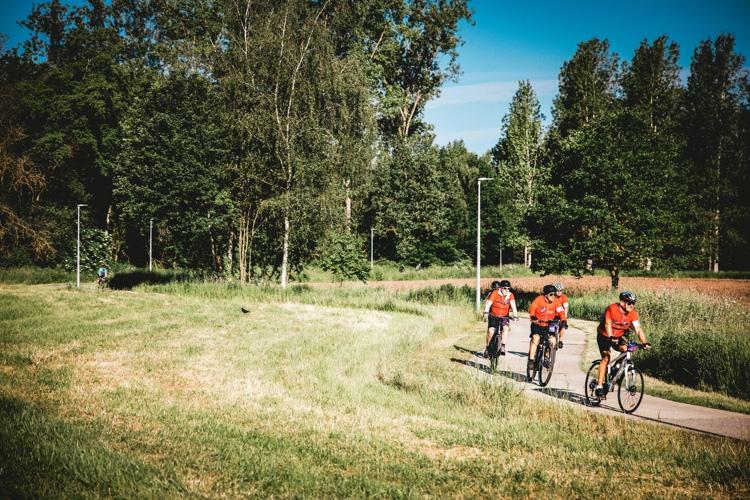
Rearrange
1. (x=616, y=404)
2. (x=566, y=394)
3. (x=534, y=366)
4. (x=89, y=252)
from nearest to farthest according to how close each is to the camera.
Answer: (x=616, y=404) → (x=566, y=394) → (x=534, y=366) → (x=89, y=252)

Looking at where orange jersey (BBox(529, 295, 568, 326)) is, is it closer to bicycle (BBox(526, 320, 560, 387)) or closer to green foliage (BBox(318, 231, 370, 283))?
bicycle (BBox(526, 320, 560, 387))

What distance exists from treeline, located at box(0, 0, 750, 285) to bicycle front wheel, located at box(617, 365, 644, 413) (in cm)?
1600

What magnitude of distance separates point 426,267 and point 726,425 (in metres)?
45.6

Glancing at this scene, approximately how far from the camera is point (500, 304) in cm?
1352

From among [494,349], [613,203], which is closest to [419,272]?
[613,203]

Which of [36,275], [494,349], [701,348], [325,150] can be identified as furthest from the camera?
[36,275]

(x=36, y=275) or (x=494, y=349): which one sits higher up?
(x=36, y=275)

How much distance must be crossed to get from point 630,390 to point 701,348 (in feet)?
15.9

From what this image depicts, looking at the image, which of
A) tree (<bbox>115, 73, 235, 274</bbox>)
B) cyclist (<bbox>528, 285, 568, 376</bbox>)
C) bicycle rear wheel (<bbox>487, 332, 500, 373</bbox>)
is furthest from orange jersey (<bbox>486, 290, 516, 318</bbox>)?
tree (<bbox>115, 73, 235, 274</bbox>)

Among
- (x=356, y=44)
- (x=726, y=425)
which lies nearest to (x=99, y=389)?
(x=726, y=425)

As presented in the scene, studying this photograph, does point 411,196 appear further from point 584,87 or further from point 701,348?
point 701,348

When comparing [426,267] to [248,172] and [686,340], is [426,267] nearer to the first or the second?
[248,172]

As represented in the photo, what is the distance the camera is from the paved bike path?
855cm

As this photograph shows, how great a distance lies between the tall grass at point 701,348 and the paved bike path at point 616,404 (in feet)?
6.76
